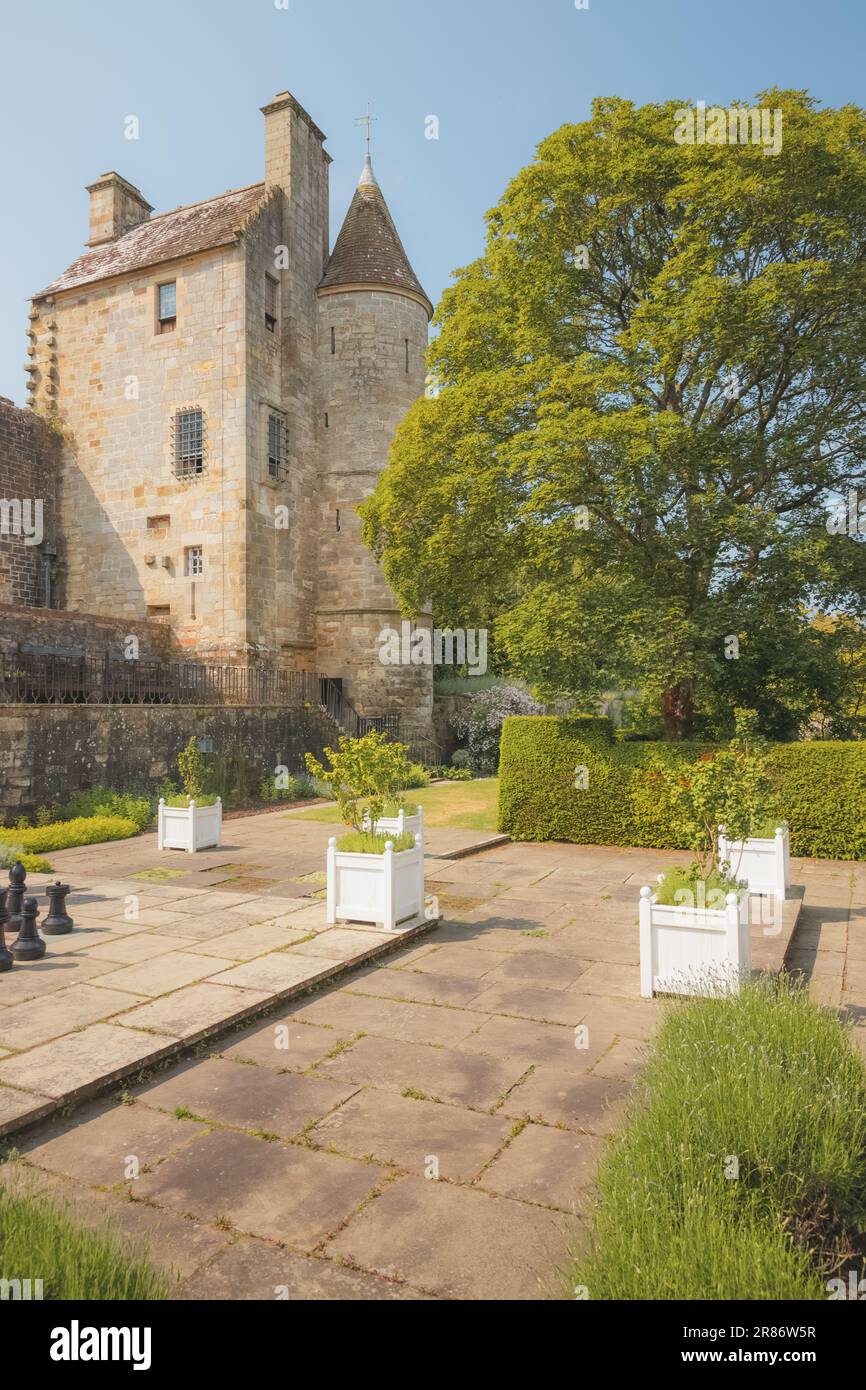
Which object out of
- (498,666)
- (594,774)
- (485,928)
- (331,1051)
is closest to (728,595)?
(594,774)

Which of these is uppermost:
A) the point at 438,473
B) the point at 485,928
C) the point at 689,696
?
the point at 438,473

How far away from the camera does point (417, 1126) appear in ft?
14.2

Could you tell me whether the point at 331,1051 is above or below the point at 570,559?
below

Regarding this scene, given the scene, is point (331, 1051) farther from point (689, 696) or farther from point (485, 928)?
point (689, 696)

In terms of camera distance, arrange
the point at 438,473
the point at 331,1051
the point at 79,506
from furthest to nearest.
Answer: the point at 79,506
the point at 438,473
the point at 331,1051

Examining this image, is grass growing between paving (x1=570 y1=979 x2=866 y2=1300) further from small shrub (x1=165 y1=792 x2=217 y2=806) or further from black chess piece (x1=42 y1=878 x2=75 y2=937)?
small shrub (x1=165 y1=792 x2=217 y2=806)

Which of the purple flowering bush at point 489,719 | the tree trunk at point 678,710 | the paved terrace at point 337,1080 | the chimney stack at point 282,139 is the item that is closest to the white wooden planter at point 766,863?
the paved terrace at point 337,1080

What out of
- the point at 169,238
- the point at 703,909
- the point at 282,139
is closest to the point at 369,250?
the point at 282,139

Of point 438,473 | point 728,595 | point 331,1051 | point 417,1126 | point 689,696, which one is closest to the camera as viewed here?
point 417,1126

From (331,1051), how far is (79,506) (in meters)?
25.3

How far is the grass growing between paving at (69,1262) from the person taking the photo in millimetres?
2752

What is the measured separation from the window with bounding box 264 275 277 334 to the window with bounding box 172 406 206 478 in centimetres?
366

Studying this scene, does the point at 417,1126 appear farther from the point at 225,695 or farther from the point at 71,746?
the point at 225,695

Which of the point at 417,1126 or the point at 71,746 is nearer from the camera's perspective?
the point at 417,1126
